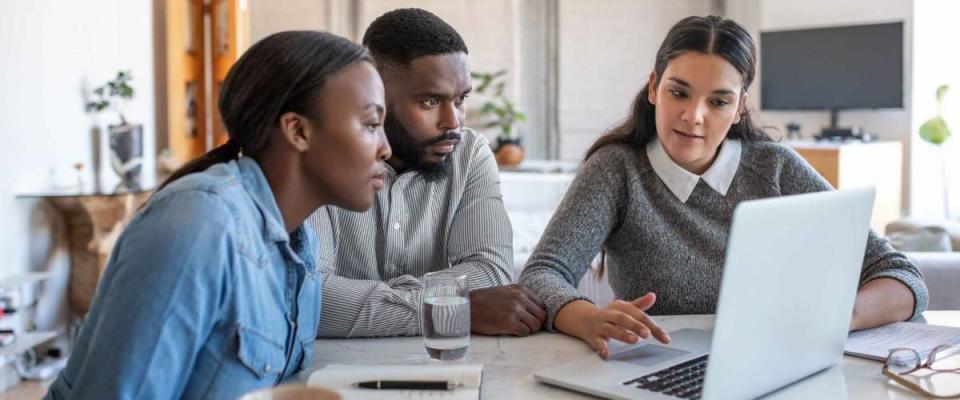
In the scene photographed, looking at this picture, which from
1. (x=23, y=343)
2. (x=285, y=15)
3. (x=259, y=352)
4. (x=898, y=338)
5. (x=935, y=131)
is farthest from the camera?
(x=285, y=15)

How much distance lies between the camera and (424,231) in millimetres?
1771

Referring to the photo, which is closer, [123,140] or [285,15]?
[123,140]

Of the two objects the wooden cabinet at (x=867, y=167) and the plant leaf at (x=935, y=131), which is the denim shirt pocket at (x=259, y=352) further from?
the plant leaf at (x=935, y=131)

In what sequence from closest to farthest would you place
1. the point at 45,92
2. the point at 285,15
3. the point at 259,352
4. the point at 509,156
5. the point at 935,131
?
the point at 259,352
the point at 45,92
the point at 935,131
the point at 509,156
the point at 285,15

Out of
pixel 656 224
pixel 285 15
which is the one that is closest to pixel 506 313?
pixel 656 224

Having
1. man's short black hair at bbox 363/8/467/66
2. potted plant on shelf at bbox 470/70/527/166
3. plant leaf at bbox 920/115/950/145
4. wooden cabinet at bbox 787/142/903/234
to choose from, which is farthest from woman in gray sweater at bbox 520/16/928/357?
potted plant on shelf at bbox 470/70/527/166

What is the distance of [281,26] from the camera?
7.21 m

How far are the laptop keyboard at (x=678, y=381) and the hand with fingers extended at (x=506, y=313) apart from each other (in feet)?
0.98

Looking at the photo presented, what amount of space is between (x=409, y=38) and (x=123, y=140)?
318 centimetres

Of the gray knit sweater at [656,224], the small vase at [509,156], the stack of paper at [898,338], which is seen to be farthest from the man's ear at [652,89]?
the small vase at [509,156]

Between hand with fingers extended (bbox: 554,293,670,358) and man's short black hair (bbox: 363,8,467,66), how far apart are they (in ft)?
1.77

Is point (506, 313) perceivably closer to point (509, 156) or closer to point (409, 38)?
point (409, 38)

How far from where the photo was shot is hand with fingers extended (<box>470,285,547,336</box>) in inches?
59.2

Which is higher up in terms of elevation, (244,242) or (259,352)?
(244,242)
